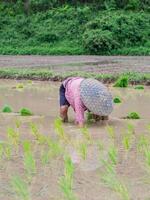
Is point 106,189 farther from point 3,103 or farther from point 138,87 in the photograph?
point 138,87

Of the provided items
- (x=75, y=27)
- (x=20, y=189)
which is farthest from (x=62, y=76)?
(x=75, y=27)

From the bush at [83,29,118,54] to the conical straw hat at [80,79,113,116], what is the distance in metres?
13.2

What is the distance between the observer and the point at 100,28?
20625mm

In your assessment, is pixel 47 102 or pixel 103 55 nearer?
pixel 47 102

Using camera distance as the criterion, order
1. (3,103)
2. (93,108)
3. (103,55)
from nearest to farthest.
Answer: (93,108) < (3,103) < (103,55)

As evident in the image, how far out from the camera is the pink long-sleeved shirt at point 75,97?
6305 mm

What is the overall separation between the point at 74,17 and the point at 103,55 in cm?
363

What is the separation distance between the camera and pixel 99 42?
19.4 meters

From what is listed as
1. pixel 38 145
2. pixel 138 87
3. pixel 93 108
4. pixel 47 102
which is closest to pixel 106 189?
pixel 38 145

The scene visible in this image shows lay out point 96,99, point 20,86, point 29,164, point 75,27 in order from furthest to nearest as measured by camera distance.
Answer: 1. point 75,27
2. point 20,86
3. point 96,99
4. point 29,164

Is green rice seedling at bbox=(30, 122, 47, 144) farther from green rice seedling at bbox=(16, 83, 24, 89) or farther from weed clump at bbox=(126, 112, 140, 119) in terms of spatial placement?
green rice seedling at bbox=(16, 83, 24, 89)

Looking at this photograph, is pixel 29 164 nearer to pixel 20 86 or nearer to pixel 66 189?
pixel 66 189

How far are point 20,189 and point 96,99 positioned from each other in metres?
2.72

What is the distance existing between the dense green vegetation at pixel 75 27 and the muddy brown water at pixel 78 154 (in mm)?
10614
